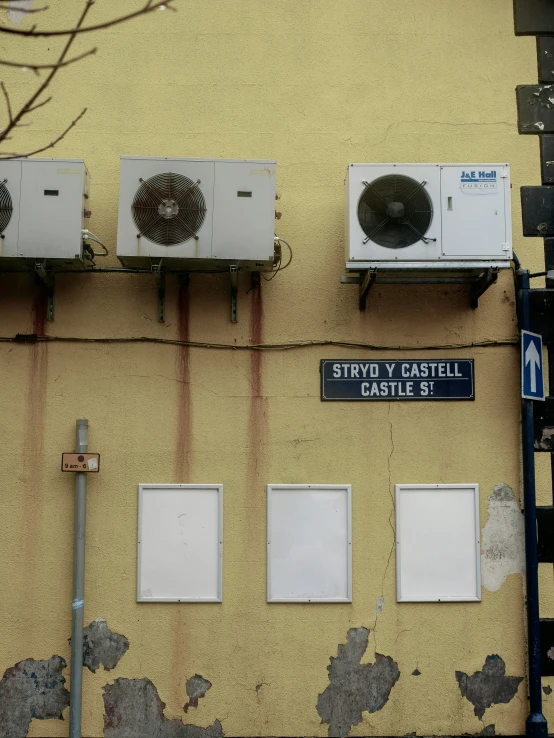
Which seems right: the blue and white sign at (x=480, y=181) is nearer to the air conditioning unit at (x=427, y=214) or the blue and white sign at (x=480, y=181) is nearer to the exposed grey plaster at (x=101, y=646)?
the air conditioning unit at (x=427, y=214)

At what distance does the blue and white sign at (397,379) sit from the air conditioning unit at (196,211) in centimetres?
113

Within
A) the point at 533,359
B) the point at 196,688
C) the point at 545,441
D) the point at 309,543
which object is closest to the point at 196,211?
the point at 309,543

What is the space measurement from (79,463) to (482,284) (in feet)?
11.5

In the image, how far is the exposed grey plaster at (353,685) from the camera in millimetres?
5820

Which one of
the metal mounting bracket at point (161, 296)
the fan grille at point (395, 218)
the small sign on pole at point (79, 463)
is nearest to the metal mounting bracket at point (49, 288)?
the metal mounting bracket at point (161, 296)

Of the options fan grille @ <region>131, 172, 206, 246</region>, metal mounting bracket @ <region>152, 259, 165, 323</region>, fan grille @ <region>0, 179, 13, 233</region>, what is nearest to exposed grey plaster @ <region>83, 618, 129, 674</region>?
metal mounting bracket @ <region>152, 259, 165, 323</region>

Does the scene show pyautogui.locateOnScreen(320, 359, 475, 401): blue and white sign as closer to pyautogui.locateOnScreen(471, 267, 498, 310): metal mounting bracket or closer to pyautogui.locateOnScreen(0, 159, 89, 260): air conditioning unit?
pyautogui.locateOnScreen(471, 267, 498, 310): metal mounting bracket

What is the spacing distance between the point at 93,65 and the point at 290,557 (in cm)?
442

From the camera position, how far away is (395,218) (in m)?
5.82

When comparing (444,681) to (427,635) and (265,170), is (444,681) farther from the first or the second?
(265,170)

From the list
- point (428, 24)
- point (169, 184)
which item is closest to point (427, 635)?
point (169, 184)

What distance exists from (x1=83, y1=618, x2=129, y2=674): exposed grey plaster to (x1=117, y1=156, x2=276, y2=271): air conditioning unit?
9.46ft

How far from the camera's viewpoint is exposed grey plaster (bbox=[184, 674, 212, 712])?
582 centimetres

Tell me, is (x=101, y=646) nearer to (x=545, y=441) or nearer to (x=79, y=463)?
(x=79, y=463)
